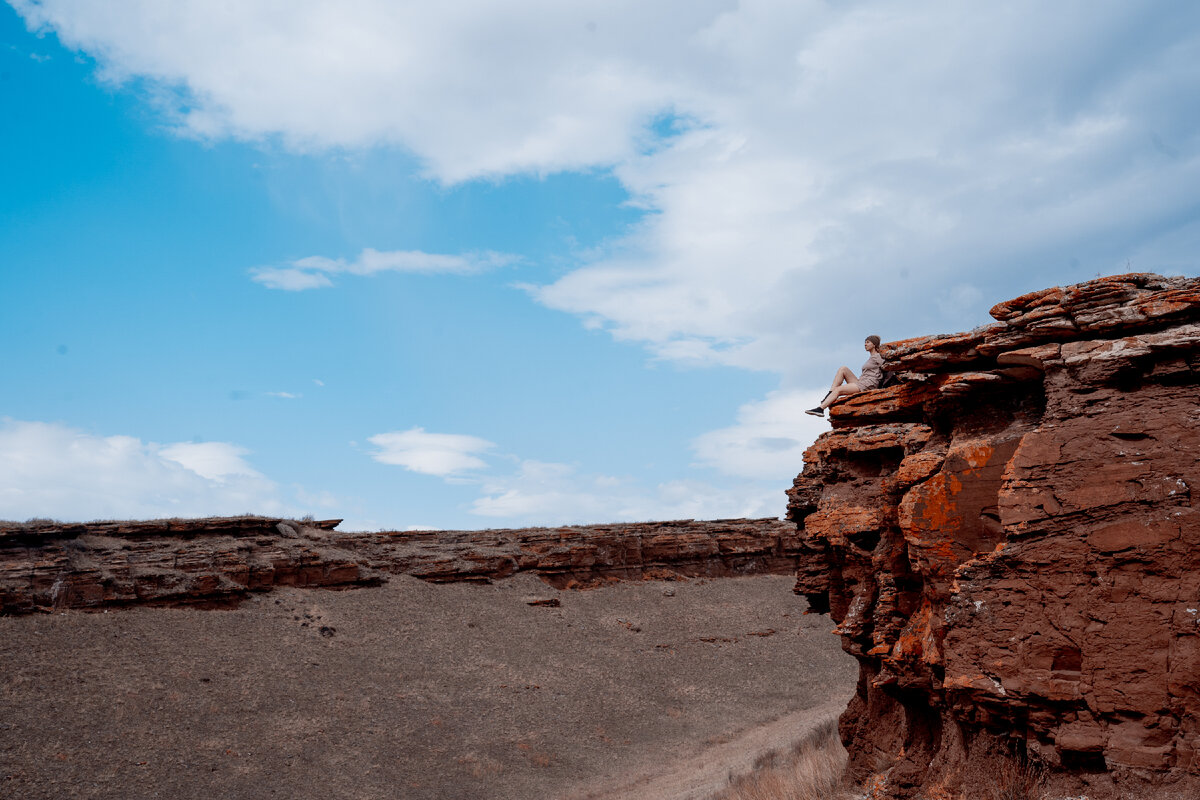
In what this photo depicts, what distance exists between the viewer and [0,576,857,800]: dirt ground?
1895 centimetres

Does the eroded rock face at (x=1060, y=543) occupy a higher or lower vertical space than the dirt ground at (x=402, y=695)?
higher

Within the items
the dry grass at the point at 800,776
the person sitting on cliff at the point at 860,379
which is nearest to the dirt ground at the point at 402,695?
the dry grass at the point at 800,776

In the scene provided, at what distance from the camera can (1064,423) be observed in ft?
23.9

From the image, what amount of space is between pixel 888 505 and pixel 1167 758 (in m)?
4.04

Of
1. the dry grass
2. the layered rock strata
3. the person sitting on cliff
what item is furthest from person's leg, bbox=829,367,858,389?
the layered rock strata

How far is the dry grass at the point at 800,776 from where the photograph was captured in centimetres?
1122

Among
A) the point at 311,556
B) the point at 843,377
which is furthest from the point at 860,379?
the point at 311,556

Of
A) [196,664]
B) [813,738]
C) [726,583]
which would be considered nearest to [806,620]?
[726,583]

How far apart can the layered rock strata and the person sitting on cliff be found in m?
16.3

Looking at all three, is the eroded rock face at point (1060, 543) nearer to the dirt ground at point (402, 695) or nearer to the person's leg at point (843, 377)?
the person's leg at point (843, 377)

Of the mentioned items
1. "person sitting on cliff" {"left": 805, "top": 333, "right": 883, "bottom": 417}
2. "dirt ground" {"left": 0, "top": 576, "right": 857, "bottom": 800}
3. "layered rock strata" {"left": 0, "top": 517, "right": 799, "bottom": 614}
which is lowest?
"dirt ground" {"left": 0, "top": 576, "right": 857, "bottom": 800}

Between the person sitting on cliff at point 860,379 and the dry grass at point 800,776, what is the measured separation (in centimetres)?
533

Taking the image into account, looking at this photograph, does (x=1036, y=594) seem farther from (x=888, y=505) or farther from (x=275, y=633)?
(x=275, y=633)

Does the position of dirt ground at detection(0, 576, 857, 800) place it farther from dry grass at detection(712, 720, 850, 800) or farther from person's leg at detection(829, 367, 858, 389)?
person's leg at detection(829, 367, 858, 389)
